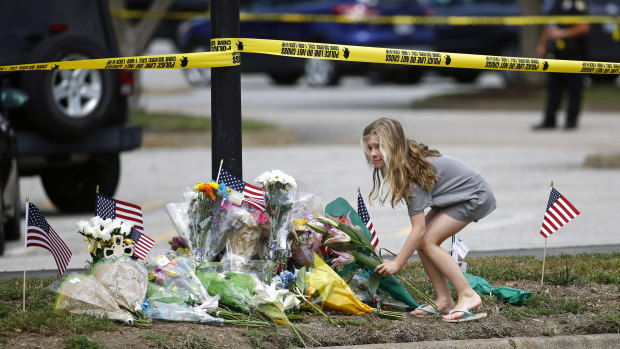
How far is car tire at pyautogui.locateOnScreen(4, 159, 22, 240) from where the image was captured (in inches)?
354

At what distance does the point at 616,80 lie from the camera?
950 inches

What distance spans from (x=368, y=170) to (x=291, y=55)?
5821 millimetres

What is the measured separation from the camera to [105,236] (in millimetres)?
5523

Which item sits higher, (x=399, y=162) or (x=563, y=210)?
(x=399, y=162)

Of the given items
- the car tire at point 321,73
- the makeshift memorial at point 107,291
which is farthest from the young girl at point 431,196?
the car tire at point 321,73

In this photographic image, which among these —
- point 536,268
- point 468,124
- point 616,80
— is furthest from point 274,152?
point 616,80

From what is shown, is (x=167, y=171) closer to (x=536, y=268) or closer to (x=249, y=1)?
(x=536, y=268)

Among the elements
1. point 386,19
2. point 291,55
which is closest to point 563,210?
point 291,55

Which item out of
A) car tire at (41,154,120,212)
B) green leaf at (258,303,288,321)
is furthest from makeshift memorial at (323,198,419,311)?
car tire at (41,154,120,212)

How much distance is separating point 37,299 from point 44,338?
88cm

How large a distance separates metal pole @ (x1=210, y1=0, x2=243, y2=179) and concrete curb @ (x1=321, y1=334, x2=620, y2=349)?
1.52 meters

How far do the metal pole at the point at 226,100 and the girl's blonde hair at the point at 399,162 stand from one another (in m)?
0.82

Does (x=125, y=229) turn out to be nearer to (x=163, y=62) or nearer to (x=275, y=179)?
(x=275, y=179)

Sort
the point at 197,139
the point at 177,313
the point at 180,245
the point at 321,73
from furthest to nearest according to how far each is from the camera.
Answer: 1. the point at 321,73
2. the point at 197,139
3. the point at 180,245
4. the point at 177,313
